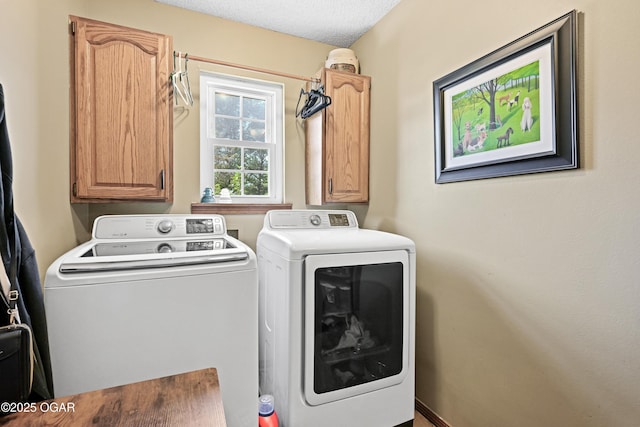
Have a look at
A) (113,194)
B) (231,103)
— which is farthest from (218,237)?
(231,103)

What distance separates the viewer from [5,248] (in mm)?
954

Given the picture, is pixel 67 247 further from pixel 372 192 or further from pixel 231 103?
pixel 372 192

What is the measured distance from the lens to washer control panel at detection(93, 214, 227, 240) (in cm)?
174

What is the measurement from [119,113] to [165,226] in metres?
0.67

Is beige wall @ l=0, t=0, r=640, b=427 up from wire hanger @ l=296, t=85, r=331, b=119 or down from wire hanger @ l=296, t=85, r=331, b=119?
down

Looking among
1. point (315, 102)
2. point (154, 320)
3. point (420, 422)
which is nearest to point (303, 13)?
point (315, 102)

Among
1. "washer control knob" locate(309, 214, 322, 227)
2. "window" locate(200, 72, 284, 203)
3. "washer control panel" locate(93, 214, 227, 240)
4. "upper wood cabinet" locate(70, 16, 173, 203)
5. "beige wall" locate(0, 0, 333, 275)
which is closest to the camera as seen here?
"beige wall" locate(0, 0, 333, 275)

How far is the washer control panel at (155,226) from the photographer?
1.74 m

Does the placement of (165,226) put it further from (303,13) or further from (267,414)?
(303,13)

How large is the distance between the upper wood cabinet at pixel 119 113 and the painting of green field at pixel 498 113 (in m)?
1.68

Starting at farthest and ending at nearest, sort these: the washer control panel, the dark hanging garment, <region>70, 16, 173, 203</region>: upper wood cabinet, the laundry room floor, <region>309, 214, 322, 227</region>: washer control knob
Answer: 1. <region>309, 214, 322, 227</region>: washer control knob
2. the laundry room floor
3. the washer control panel
4. <region>70, 16, 173, 203</region>: upper wood cabinet
5. the dark hanging garment

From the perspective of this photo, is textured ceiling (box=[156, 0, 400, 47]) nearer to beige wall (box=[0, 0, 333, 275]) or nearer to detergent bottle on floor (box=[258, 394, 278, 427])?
beige wall (box=[0, 0, 333, 275])

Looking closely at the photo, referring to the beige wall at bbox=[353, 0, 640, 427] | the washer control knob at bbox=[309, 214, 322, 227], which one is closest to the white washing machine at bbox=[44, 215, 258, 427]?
the washer control knob at bbox=[309, 214, 322, 227]

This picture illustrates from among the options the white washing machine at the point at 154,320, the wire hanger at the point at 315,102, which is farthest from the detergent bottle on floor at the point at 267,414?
the wire hanger at the point at 315,102
